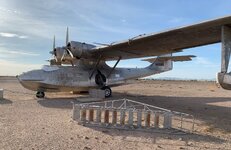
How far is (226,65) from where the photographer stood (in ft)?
34.0

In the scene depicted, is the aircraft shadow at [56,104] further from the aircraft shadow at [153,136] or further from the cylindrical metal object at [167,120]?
the cylindrical metal object at [167,120]

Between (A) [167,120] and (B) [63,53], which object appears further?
(B) [63,53]

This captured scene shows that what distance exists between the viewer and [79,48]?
22062 millimetres

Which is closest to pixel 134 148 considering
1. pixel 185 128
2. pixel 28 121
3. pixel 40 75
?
pixel 185 128

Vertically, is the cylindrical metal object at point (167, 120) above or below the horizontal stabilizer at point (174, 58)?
below

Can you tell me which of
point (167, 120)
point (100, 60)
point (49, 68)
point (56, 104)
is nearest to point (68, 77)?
point (49, 68)

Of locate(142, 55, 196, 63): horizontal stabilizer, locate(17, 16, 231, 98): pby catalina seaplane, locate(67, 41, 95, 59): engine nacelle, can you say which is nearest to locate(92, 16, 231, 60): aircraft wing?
locate(17, 16, 231, 98): pby catalina seaplane

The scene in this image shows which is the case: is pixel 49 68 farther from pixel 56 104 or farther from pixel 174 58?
pixel 174 58

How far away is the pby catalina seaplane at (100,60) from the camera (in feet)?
52.0

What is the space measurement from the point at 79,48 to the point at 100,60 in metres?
2.77

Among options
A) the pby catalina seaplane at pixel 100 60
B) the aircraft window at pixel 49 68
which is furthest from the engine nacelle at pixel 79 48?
the aircraft window at pixel 49 68

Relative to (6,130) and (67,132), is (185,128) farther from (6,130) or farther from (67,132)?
(6,130)

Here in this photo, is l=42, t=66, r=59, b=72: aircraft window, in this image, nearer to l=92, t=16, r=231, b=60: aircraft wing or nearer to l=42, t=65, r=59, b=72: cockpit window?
l=42, t=65, r=59, b=72: cockpit window

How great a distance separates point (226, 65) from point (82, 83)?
14343 millimetres
